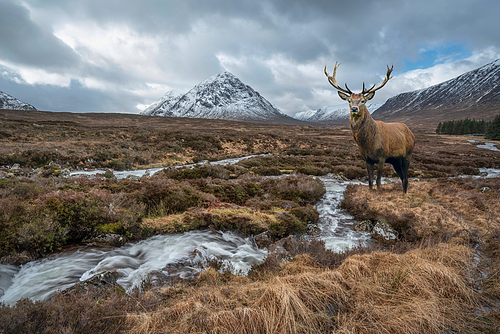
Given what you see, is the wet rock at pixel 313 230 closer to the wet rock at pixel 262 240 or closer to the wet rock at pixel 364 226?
the wet rock at pixel 364 226

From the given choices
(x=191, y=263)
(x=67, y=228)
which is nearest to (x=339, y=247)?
(x=191, y=263)

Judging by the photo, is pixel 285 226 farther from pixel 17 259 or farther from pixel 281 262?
pixel 17 259

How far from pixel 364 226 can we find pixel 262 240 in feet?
11.0

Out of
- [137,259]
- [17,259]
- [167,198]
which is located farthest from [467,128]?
[17,259]

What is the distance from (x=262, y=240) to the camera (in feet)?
19.3

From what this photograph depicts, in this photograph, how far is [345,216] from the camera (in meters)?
7.98

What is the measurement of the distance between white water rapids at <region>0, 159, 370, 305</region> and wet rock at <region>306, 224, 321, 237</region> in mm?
173

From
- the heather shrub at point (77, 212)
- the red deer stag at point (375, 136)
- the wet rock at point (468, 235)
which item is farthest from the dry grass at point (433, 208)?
the heather shrub at point (77, 212)

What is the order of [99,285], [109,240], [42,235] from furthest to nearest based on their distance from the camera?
1. [109,240]
2. [42,235]
3. [99,285]

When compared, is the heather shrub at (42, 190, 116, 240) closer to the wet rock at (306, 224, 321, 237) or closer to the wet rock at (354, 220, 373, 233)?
the wet rock at (306, 224, 321, 237)

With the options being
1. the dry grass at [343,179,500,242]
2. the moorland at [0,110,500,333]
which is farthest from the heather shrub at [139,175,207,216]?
the dry grass at [343,179,500,242]

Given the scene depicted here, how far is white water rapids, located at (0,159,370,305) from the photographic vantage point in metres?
3.74

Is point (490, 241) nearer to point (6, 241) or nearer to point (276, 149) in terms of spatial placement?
point (6, 241)

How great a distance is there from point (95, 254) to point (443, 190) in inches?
483
